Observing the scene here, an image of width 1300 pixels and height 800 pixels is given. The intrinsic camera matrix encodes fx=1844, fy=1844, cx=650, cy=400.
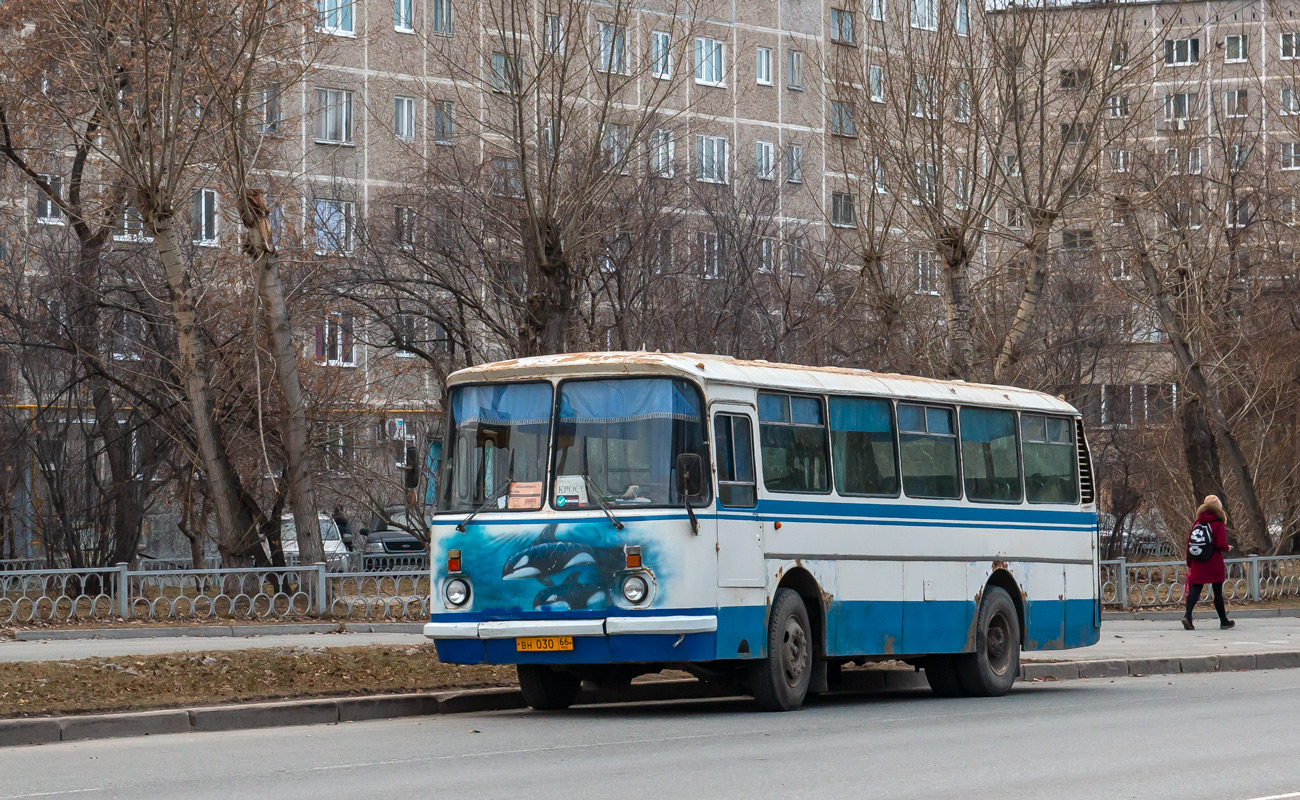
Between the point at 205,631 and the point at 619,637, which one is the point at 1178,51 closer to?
the point at 205,631

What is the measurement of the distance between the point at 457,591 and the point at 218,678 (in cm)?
224

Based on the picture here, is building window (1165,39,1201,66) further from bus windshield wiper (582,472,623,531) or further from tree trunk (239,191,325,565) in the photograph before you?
bus windshield wiper (582,472,623,531)

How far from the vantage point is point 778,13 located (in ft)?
220

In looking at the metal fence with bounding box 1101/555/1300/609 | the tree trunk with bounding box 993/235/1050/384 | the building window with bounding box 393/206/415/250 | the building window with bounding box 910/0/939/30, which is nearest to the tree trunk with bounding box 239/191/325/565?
the building window with bounding box 393/206/415/250

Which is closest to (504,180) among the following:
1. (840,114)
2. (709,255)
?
(840,114)

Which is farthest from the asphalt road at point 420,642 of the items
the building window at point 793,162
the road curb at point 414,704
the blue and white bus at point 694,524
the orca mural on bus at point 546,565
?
the building window at point 793,162

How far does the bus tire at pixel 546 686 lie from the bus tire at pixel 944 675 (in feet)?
13.3

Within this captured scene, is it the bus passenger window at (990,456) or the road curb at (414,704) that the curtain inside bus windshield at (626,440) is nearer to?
the road curb at (414,704)

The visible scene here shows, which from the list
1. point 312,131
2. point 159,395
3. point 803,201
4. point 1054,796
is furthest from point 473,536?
point 803,201

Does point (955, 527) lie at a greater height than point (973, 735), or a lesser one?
greater

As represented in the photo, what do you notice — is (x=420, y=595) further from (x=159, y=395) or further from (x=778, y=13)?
(x=778, y=13)

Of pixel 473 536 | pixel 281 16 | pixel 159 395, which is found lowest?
pixel 473 536

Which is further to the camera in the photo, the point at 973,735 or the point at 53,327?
the point at 53,327

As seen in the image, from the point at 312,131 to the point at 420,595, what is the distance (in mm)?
31257
